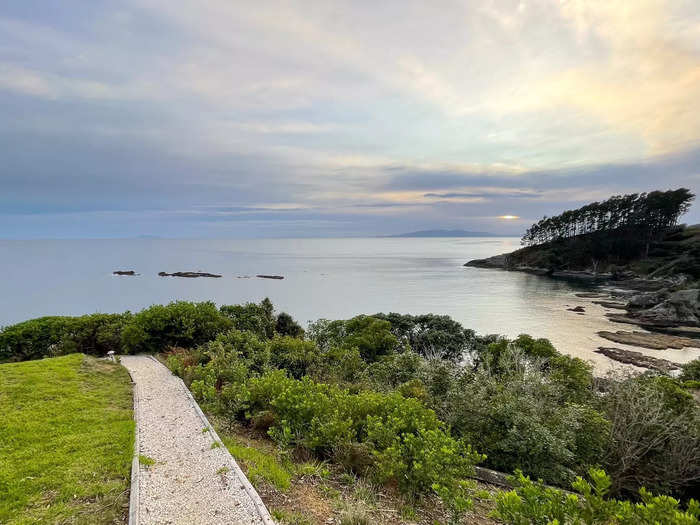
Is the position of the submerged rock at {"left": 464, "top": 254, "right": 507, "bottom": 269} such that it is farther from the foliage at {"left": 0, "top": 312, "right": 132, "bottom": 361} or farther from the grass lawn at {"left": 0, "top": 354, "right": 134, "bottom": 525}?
the grass lawn at {"left": 0, "top": 354, "right": 134, "bottom": 525}

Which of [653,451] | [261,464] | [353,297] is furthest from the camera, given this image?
[353,297]

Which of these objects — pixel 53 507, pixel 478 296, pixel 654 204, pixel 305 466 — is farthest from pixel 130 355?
pixel 654 204

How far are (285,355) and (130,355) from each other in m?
6.73

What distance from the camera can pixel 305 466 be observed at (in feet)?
19.1

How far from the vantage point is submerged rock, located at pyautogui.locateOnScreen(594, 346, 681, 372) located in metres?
26.7

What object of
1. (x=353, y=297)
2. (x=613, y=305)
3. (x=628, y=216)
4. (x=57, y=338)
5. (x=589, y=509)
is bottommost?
(x=613, y=305)

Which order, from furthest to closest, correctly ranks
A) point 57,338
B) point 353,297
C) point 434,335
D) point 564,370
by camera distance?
Result: point 353,297, point 434,335, point 57,338, point 564,370

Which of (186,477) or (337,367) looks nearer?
(186,477)

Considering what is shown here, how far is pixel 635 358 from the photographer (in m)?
28.4

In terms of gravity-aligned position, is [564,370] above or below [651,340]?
above

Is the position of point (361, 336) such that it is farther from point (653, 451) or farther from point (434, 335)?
point (653, 451)

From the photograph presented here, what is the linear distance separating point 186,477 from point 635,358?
34774 millimetres

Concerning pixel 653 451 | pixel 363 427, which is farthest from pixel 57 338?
pixel 653 451

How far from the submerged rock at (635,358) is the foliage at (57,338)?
114 ft
